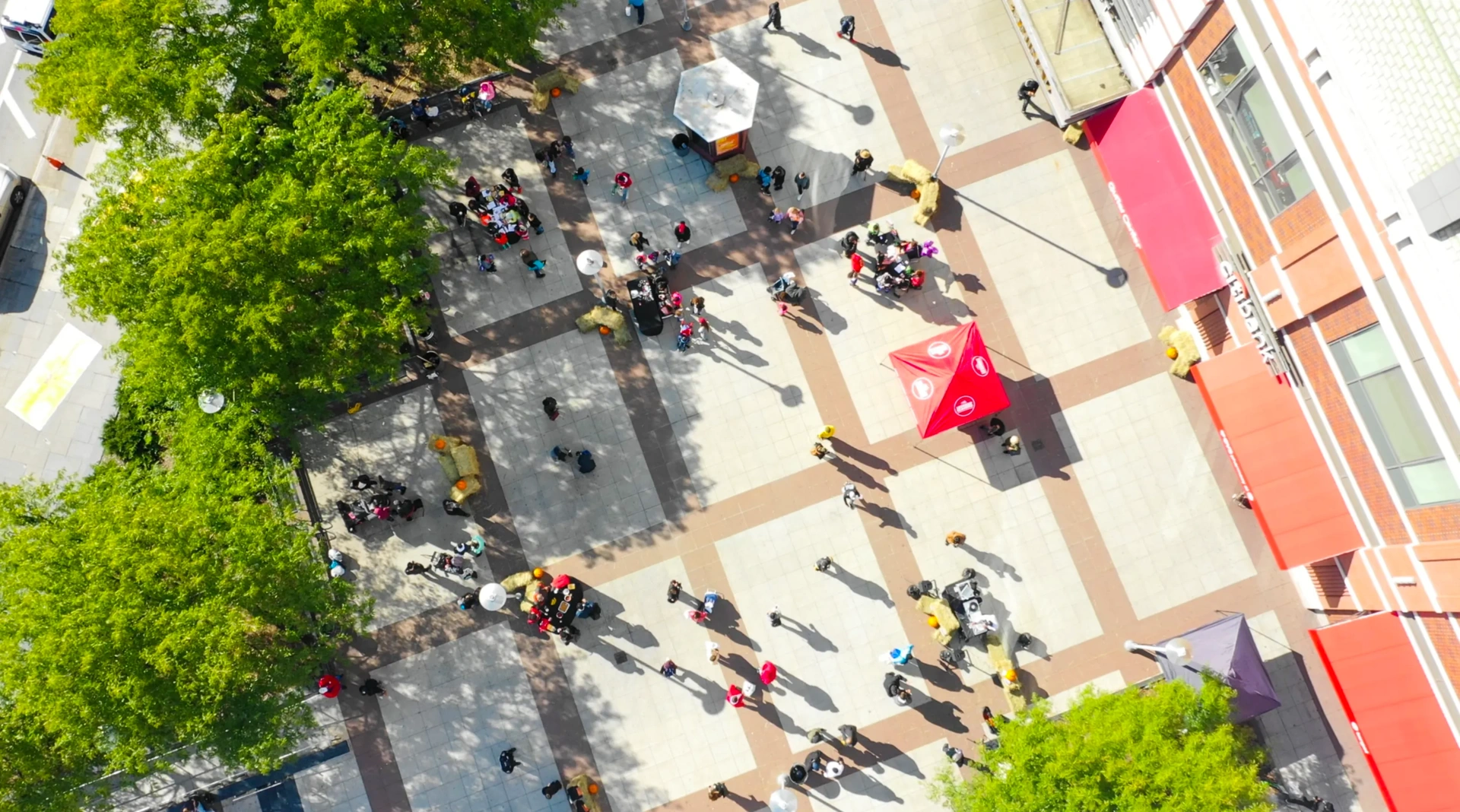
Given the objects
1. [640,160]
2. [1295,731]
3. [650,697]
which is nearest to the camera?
[1295,731]

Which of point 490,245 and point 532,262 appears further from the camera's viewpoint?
point 490,245

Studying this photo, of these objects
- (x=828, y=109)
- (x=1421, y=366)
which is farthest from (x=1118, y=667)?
(x=828, y=109)

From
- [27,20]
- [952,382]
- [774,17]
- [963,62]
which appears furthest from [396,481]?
[963,62]

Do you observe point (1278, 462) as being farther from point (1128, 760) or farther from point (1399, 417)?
point (1128, 760)

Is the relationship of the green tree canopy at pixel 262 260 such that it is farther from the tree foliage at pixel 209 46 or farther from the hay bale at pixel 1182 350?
the hay bale at pixel 1182 350

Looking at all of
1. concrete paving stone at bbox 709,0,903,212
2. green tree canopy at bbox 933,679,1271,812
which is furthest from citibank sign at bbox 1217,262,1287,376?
concrete paving stone at bbox 709,0,903,212

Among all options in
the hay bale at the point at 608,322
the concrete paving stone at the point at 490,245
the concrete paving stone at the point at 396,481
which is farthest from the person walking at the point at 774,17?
the concrete paving stone at the point at 396,481

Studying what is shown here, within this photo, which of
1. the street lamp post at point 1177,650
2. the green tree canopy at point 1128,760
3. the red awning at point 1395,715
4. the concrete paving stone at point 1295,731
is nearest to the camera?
the green tree canopy at point 1128,760
